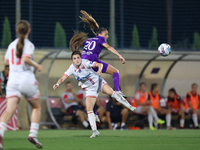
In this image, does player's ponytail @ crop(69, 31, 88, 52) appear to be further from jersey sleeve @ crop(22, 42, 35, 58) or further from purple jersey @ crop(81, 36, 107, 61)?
jersey sleeve @ crop(22, 42, 35, 58)

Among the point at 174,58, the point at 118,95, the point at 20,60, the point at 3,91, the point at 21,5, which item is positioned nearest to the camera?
the point at 20,60

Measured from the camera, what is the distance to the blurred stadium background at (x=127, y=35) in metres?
11.5

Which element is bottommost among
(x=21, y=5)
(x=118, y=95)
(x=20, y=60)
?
(x=118, y=95)

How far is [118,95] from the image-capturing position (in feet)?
23.5

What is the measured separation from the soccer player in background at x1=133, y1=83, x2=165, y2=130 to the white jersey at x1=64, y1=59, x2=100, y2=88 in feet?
16.5

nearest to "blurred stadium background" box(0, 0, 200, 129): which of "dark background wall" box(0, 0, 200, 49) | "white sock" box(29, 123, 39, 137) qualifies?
"dark background wall" box(0, 0, 200, 49)

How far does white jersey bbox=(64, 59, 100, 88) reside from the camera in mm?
6805

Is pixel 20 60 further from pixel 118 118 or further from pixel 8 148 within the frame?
pixel 118 118

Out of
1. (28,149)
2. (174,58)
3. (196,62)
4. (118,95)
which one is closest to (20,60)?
(28,149)

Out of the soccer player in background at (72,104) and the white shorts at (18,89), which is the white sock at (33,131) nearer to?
the white shorts at (18,89)

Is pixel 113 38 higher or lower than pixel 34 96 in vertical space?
Answer: higher

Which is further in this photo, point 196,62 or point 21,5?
point 196,62

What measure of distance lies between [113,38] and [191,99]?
3467 mm

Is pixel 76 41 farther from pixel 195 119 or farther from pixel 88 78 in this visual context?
pixel 195 119
